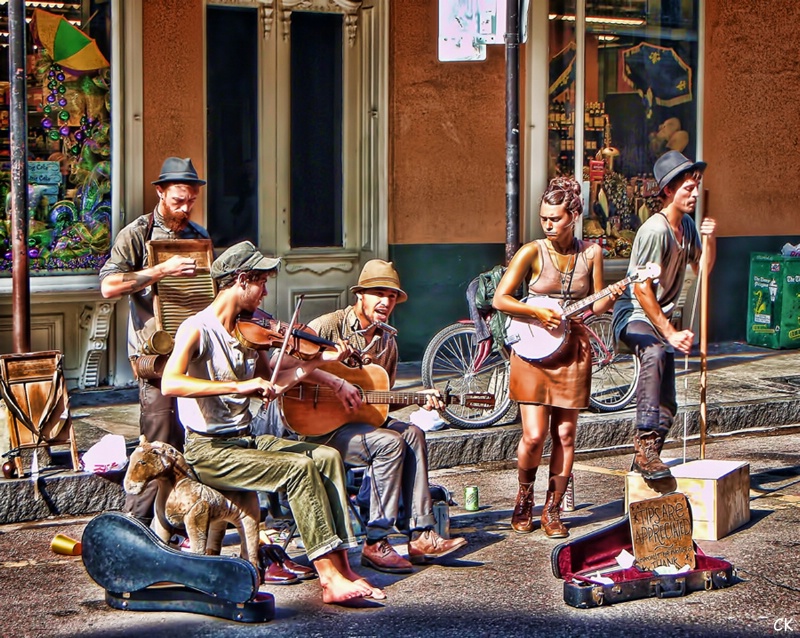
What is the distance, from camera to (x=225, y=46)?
10945mm

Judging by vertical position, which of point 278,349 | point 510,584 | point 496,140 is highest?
point 496,140

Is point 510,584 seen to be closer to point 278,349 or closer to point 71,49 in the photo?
point 278,349

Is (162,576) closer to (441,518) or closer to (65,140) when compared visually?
(441,518)

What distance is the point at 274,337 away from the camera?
591cm

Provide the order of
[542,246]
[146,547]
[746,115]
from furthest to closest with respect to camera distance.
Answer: [746,115]
[542,246]
[146,547]

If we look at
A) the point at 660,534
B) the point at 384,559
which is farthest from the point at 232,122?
the point at 660,534

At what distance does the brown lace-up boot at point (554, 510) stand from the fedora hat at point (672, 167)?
169cm

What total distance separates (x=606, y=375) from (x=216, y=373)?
16.7ft

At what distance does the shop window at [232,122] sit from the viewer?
35.8 feet

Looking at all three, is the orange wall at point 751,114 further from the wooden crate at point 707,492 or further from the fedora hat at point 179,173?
the fedora hat at point 179,173

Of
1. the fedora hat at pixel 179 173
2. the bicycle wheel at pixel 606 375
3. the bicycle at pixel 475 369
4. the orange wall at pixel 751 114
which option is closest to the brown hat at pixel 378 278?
the fedora hat at pixel 179 173

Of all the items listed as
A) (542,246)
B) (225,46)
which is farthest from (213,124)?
→ (542,246)

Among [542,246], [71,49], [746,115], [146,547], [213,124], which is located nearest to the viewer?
[146,547]

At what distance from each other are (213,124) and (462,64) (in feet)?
6.91
